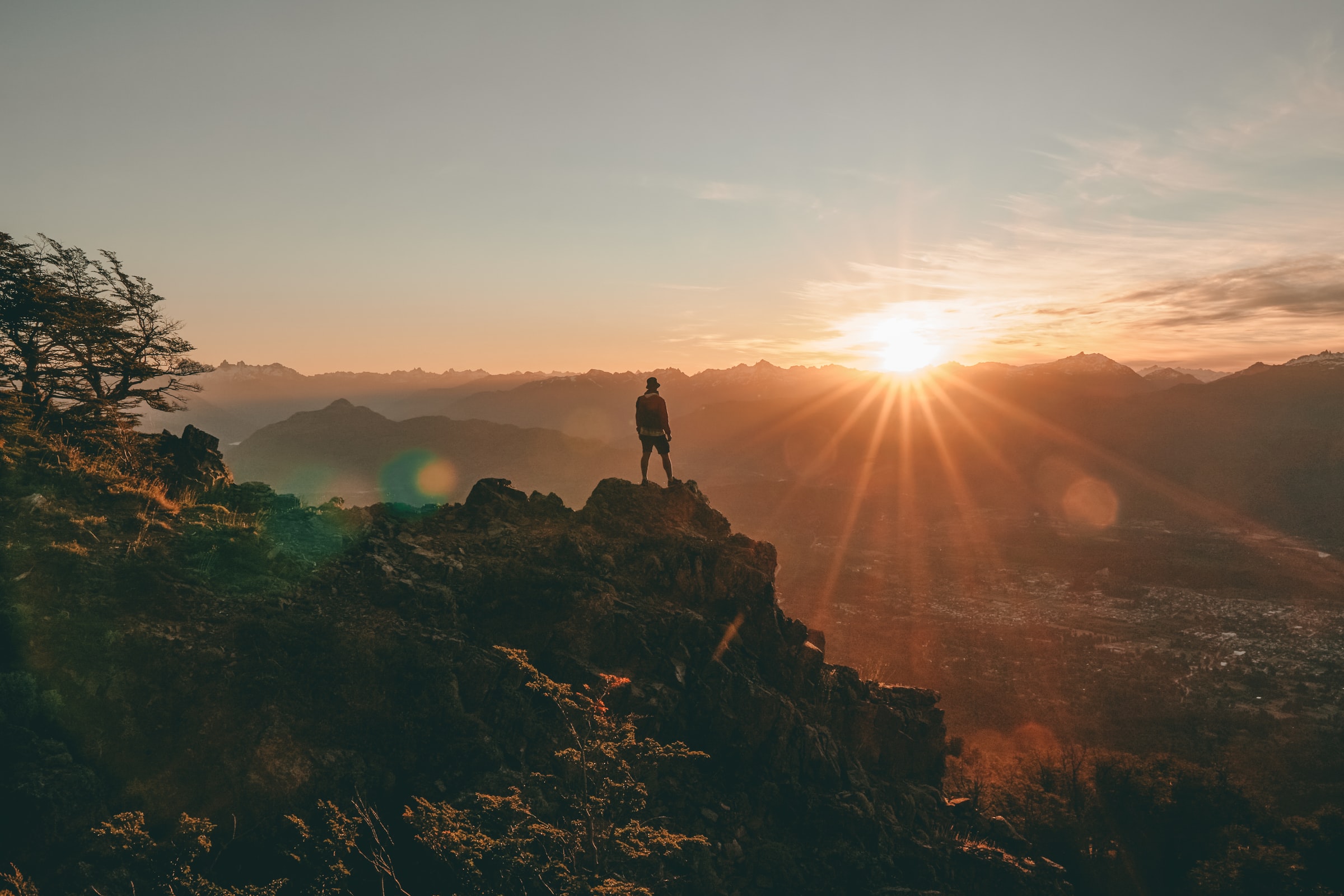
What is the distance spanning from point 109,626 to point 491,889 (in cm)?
815

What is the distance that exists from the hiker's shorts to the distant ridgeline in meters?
2.28

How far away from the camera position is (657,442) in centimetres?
1931

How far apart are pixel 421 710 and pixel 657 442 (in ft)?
32.5

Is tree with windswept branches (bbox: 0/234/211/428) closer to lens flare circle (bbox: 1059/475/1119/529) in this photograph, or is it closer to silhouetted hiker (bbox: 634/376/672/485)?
silhouetted hiker (bbox: 634/376/672/485)

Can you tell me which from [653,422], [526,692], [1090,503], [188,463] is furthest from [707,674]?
[1090,503]

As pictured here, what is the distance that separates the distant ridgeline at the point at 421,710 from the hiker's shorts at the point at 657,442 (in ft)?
7.47

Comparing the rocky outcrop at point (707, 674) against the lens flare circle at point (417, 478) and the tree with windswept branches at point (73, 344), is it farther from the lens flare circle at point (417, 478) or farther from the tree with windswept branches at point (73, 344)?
the lens flare circle at point (417, 478)

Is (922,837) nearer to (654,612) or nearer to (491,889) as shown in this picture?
(654,612)

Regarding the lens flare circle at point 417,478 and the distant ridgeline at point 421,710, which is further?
the lens flare circle at point 417,478

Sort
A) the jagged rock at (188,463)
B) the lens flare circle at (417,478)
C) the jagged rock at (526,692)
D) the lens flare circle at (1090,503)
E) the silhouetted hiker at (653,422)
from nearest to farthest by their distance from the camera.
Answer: the jagged rock at (526,692)
the jagged rock at (188,463)
the silhouetted hiker at (653,422)
the lens flare circle at (1090,503)
the lens flare circle at (417,478)

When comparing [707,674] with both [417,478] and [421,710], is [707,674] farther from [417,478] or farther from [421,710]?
[417,478]

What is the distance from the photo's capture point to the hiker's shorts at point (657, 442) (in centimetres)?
1894

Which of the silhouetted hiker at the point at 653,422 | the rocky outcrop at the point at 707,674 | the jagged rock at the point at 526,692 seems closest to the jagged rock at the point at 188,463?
the jagged rock at the point at 526,692

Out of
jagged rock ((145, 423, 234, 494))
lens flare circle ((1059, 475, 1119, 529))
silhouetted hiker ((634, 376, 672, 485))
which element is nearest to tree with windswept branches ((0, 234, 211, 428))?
jagged rock ((145, 423, 234, 494))
